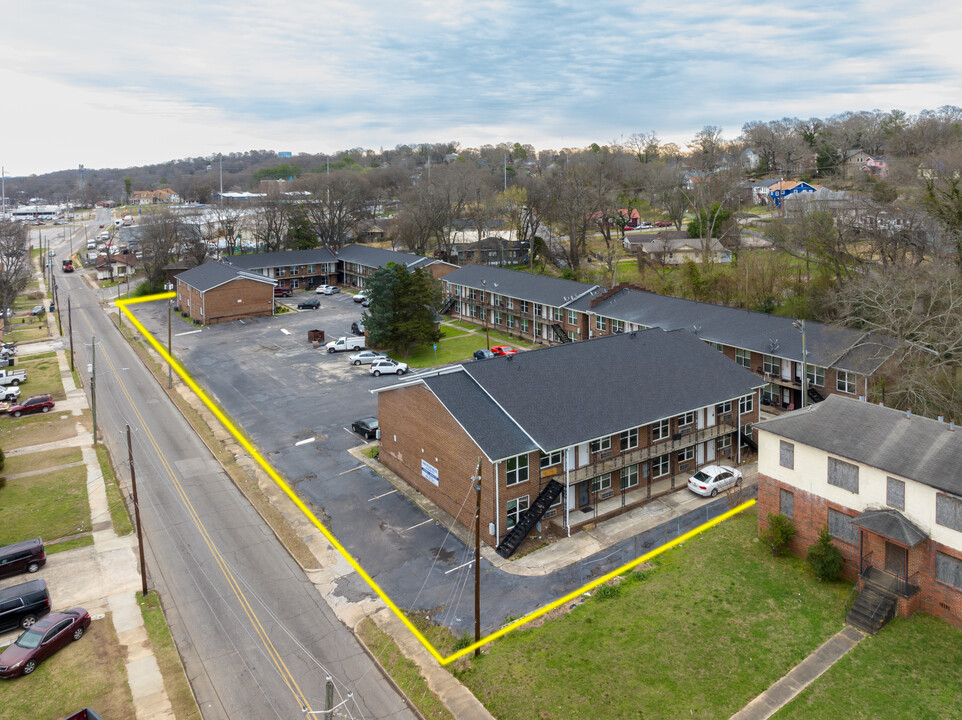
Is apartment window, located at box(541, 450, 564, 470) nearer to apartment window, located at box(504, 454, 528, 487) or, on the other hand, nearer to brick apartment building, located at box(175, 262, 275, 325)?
apartment window, located at box(504, 454, 528, 487)

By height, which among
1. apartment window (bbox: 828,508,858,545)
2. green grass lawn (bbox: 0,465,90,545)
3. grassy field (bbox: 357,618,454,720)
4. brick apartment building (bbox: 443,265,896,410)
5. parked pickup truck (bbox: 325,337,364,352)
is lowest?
grassy field (bbox: 357,618,454,720)

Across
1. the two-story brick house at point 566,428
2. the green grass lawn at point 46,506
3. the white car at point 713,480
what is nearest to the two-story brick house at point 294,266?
the green grass lawn at point 46,506

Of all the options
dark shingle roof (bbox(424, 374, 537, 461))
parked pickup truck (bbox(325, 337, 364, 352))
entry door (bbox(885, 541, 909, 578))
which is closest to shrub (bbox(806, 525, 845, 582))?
entry door (bbox(885, 541, 909, 578))

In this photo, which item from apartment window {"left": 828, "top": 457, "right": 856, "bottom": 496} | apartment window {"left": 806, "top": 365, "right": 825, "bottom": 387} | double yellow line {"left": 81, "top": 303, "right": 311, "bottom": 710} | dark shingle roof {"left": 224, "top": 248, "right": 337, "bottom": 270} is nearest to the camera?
double yellow line {"left": 81, "top": 303, "right": 311, "bottom": 710}

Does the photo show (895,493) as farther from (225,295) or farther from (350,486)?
(225,295)

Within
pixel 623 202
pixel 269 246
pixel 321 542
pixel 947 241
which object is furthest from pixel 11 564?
pixel 623 202

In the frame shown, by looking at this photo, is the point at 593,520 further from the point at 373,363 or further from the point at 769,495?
the point at 373,363
